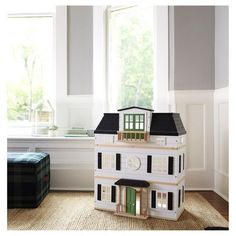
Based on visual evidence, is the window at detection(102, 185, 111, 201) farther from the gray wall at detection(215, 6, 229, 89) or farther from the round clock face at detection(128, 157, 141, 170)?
the gray wall at detection(215, 6, 229, 89)

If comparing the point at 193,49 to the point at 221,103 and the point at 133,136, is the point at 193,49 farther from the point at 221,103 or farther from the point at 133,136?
the point at 133,136

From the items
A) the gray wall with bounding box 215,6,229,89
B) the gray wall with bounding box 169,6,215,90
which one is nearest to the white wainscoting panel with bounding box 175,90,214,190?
the gray wall with bounding box 169,6,215,90

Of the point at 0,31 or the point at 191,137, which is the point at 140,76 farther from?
the point at 0,31

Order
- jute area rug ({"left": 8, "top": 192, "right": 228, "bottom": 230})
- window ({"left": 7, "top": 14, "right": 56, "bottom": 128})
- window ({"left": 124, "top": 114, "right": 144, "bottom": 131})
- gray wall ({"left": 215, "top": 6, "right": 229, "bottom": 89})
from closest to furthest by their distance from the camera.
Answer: jute area rug ({"left": 8, "top": 192, "right": 228, "bottom": 230}) < window ({"left": 124, "top": 114, "right": 144, "bottom": 131}) < gray wall ({"left": 215, "top": 6, "right": 229, "bottom": 89}) < window ({"left": 7, "top": 14, "right": 56, "bottom": 128})

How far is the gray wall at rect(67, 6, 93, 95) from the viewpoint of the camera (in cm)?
330

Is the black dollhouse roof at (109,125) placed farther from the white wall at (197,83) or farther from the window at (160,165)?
the white wall at (197,83)

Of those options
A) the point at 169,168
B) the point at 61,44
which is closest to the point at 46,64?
the point at 61,44

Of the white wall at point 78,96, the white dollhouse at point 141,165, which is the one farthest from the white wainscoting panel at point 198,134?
the white wall at point 78,96

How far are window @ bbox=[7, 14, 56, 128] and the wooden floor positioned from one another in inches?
82.3

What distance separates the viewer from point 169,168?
223cm

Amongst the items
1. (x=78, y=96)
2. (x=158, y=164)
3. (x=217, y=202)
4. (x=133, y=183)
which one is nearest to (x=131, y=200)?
(x=133, y=183)

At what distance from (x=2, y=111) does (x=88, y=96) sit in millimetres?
2698

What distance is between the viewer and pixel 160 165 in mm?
2266

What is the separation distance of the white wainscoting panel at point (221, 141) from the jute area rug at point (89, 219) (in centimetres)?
32
